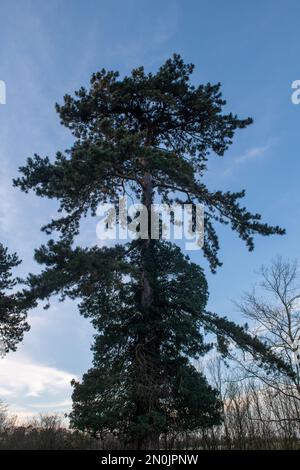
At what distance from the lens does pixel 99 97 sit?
15188 mm

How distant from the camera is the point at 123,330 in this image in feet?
42.7

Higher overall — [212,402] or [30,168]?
[30,168]

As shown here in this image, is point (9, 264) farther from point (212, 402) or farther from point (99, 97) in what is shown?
point (212, 402)

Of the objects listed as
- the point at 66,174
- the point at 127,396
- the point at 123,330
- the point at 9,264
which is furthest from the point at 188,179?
the point at 9,264

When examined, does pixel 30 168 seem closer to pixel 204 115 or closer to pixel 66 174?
pixel 66 174

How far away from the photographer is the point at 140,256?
14516mm

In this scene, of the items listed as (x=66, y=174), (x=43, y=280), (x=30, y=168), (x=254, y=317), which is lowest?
(x=43, y=280)

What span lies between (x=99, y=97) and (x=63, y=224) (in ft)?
17.5

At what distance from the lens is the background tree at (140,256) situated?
11016mm

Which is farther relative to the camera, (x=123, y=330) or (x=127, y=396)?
(x=123, y=330)

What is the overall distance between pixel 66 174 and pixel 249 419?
12.5 meters

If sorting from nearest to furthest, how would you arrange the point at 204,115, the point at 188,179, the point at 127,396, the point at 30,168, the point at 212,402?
the point at 127,396 → the point at 212,402 → the point at 188,179 → the point at 30,168 → the point at 204,115

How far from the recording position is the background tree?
434 inches

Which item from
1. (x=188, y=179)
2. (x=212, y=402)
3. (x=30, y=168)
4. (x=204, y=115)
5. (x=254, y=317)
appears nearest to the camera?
(x=212, y=402)
